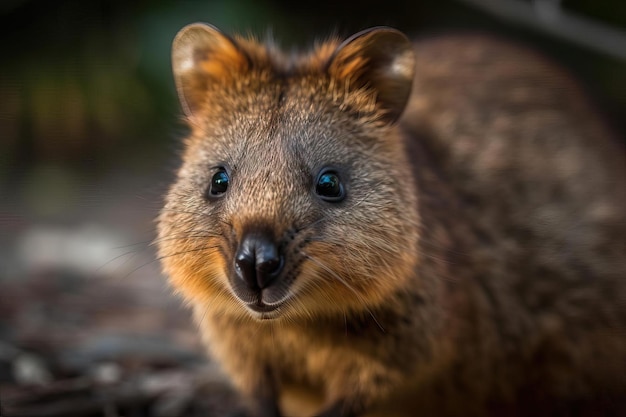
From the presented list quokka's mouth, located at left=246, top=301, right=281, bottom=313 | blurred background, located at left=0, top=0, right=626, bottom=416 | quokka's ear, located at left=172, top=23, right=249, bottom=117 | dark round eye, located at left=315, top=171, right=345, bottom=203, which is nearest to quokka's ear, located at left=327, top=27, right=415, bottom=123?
quokka's ear, located at left=172, top=23, right=249, bottom=117

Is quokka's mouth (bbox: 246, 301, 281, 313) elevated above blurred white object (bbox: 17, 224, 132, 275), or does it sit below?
above

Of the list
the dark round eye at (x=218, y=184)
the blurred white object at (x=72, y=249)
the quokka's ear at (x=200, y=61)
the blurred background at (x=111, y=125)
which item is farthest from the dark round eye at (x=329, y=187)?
the blurred white object at (x=72, y=249)

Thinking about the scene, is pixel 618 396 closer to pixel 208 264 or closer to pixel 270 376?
pixel 270 376

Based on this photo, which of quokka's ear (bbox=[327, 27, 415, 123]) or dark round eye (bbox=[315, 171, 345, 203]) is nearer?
dark round eye (bbox=[315, 171, 345, 203])

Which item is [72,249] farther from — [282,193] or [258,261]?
[258,261]

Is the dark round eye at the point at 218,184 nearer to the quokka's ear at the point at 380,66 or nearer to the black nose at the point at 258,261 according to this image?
the black nose at the point at 258,261

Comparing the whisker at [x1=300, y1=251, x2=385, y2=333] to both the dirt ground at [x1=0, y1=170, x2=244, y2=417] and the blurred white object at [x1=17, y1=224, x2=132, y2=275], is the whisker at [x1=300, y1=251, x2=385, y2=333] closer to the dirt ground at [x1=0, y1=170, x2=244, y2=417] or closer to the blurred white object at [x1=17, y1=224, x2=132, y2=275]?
the dirt ground at [x1=0, y1=170, x2=244, y2=417]

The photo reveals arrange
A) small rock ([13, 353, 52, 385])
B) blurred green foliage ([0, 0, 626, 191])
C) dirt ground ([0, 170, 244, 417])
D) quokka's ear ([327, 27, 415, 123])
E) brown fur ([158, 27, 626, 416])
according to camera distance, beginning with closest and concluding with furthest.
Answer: brown fur ([158, 27, 626, 416]), quokka's ear ([327, 27, 415, 123]), dirt ground ([0, 170, 244, 417]), small rock ([13, 353, 52, 385]), blurred green foliage ([0, 0, 626, 191])

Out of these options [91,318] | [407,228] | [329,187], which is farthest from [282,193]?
[91,318]
